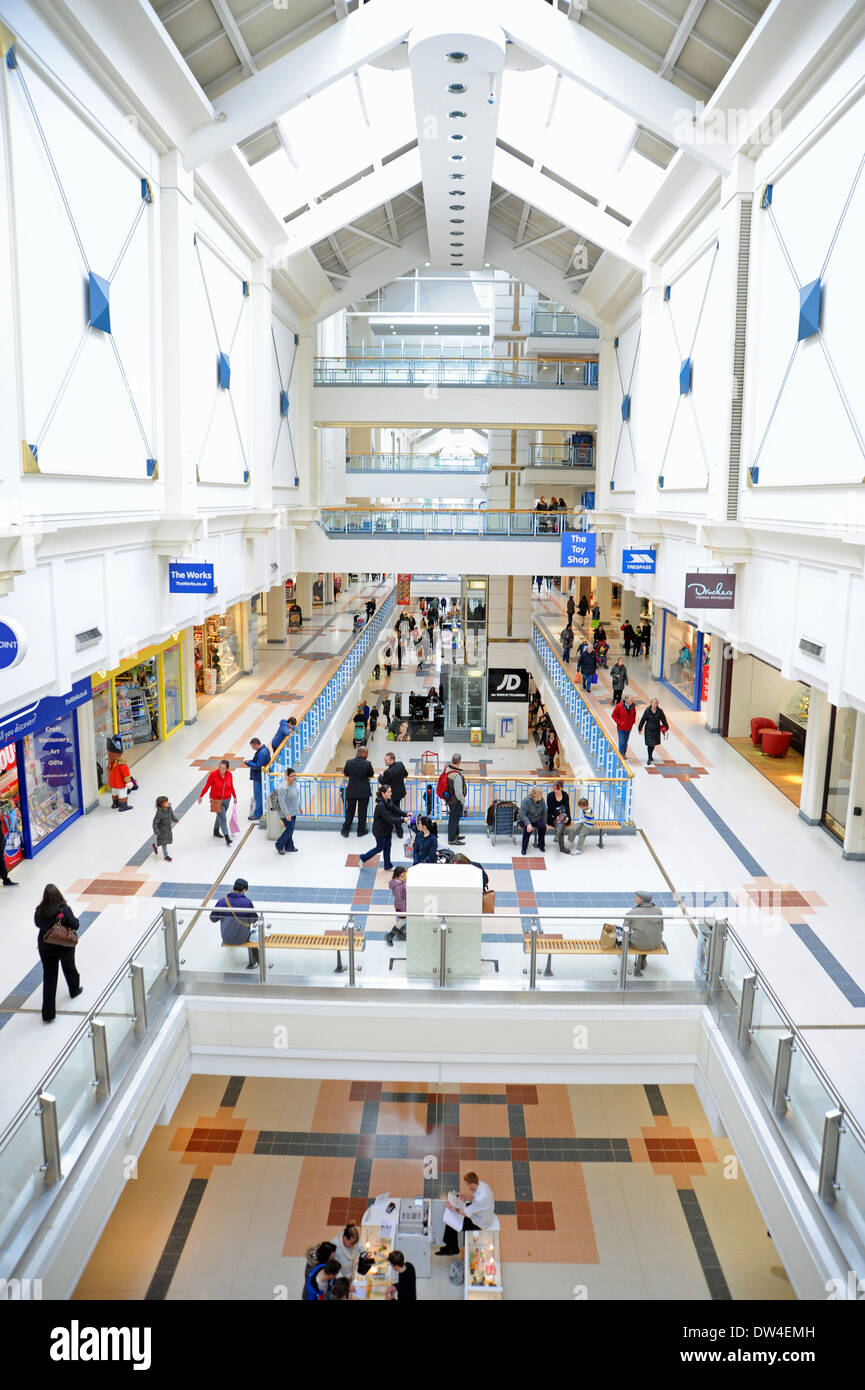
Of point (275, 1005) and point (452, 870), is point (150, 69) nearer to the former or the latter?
point (452, 870)

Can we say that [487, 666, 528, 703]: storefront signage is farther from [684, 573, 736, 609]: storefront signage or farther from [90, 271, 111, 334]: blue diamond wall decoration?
[90, 271, 111, 334]: blue diamond wall decoration

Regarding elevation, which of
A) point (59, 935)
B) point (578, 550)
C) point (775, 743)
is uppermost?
point (578, 550)

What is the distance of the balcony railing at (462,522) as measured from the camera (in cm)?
2433

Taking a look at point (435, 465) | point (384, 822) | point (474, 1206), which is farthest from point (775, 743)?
point (435, 465)

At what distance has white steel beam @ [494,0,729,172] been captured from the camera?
11.7 m

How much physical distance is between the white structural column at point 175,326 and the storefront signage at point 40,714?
9.41 ft

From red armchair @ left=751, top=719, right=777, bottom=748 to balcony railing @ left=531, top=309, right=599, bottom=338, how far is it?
14.7 meters

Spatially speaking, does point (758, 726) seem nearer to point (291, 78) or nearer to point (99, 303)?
point (291, 78)

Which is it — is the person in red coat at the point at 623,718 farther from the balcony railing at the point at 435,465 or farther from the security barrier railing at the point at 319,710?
the balcony railing at the point at 435,465

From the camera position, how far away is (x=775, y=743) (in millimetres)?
16859

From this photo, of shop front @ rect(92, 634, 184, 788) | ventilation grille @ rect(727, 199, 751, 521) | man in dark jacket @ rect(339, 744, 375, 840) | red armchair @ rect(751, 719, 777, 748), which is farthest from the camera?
red armchair @ rect(751, 719, 777, 748)

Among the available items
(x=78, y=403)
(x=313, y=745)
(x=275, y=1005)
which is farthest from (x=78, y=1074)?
(x=313, y=745)

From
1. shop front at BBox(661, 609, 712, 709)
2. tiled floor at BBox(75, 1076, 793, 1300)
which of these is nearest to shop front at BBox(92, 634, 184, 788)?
tiled floor at BBox(75, 1076, 793, 1300)

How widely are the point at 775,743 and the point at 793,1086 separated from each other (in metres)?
11.0
